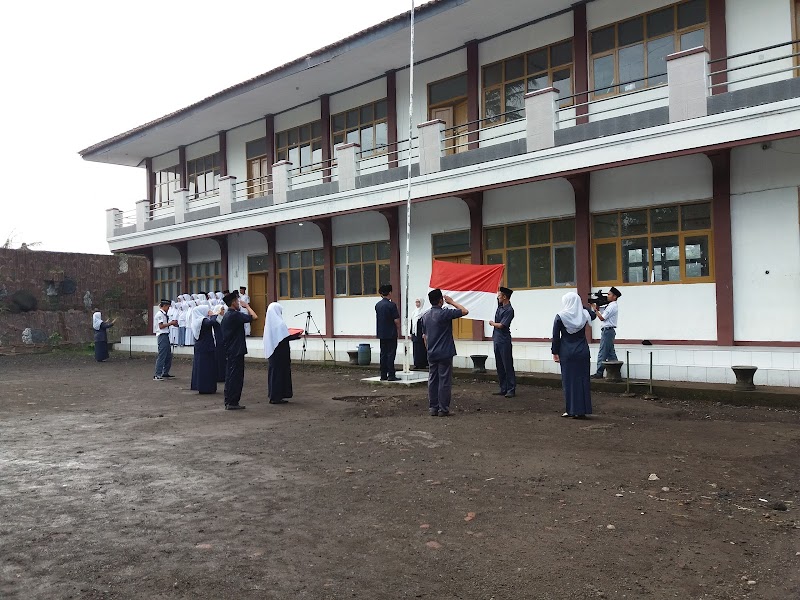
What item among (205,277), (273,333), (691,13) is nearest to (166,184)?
(205,277)

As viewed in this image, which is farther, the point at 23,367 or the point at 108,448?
the point at 23,367

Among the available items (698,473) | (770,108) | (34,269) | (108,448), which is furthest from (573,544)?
(34,269)

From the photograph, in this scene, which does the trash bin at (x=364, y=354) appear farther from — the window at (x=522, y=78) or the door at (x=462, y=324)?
the window at (x=522, y=78)

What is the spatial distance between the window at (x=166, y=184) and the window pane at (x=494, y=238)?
50.3 ft

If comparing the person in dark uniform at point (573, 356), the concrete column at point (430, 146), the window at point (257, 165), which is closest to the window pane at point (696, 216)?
the person in dark uniform at point (573, 356)

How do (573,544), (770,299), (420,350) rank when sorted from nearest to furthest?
(573,544) → (770,299) → (420,350)

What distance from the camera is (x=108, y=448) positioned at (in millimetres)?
7730

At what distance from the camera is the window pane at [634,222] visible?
14.0m

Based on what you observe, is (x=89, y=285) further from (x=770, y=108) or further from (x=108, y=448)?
(x=770, y=108)

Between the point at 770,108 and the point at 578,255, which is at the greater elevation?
the point at 770,108

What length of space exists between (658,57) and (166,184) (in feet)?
68.0

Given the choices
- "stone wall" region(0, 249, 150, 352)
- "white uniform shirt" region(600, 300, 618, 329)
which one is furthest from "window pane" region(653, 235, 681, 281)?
"stone wall" region(0, 249, 150, 352)

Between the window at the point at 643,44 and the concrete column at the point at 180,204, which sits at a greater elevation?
the window at the point at 643,44

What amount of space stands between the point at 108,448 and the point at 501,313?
21.2 feet
